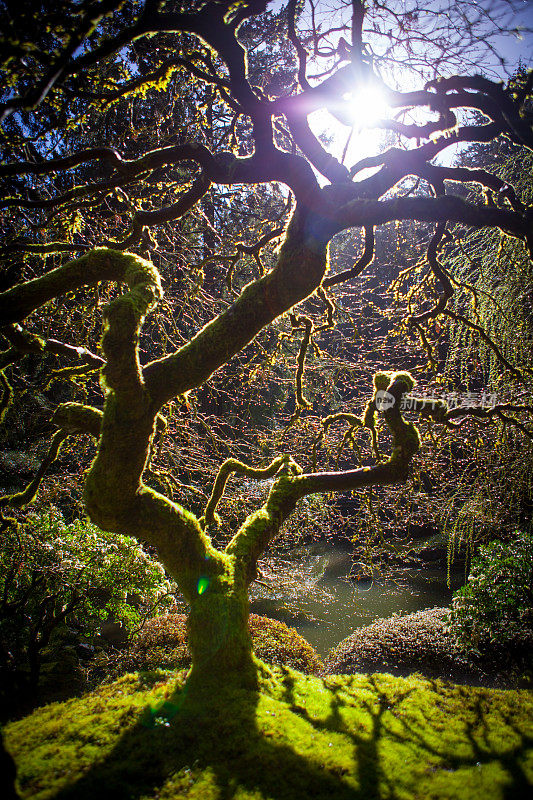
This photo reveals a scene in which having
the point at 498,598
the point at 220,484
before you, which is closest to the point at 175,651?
the point at 220,484

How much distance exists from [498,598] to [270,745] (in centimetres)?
599

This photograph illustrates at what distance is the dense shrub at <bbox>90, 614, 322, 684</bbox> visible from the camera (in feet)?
22.7

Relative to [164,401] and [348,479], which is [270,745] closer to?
[348,479]

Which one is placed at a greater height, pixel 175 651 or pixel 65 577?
pixel 65 577

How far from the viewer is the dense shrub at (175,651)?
6914 millimetres

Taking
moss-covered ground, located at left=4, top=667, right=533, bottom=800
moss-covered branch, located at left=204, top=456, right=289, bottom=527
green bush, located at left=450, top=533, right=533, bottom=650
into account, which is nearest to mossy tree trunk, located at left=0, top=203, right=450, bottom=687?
moss-covered ground, located at left=4, top=667, right=533, bottom=800

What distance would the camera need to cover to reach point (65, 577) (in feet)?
22.2

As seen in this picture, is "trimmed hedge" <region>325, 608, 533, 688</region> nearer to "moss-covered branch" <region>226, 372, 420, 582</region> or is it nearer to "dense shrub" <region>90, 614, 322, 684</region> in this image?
"dense shrub" <region>90, 614, 322, 684</region>

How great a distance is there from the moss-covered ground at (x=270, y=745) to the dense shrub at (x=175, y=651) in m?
3.31

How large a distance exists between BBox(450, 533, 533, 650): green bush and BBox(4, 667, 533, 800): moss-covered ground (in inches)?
128

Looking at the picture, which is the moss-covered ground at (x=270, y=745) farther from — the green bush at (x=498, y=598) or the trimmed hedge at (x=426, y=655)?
the trimmed hedge at (x=426, y=655)

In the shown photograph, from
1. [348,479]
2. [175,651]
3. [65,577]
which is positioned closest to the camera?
[348,479]

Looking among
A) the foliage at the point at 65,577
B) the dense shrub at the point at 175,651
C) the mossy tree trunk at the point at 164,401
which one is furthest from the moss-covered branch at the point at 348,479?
the foliage at the point at 65,577

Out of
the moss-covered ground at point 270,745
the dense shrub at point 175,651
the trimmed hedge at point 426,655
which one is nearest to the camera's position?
the moss-covered ground at point 270,745
